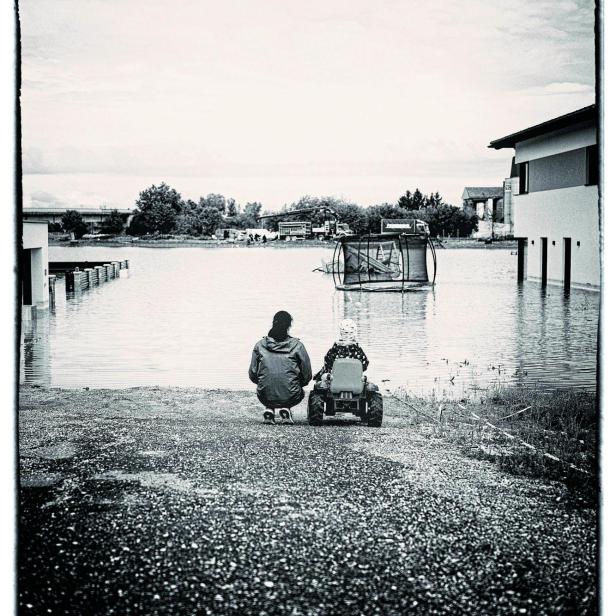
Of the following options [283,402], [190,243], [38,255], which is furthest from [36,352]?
[283,402]

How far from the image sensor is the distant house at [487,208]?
10578mm

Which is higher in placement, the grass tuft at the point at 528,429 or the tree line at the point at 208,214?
the tree line at the point at 208,214

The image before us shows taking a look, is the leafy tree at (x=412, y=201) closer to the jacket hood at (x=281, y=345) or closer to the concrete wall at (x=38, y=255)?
the concrete wall at (x=38, y=255)

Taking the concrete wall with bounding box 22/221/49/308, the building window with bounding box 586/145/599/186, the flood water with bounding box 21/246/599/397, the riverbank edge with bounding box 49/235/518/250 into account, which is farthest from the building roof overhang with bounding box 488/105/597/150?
the concrete wall with bounding box 22/221/49/308

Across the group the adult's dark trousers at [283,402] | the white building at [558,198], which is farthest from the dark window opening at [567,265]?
the adult's dark trousers at [283,402]

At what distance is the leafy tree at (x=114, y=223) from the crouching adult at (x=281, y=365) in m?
1.95

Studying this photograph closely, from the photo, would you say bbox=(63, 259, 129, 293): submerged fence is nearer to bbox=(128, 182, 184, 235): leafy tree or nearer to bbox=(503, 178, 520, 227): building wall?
bbox=(503, 178, 520, 227): building wall

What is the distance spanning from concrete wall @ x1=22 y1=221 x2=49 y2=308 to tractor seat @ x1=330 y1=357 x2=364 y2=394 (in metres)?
1.85

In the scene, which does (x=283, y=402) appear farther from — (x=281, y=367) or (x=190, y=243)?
(x=190, y=243)

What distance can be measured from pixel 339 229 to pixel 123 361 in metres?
3.56

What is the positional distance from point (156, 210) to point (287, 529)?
398 cm

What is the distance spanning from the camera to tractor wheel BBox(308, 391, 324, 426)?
5.10 m

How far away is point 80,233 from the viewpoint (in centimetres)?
669

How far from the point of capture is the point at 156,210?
7016 mm
